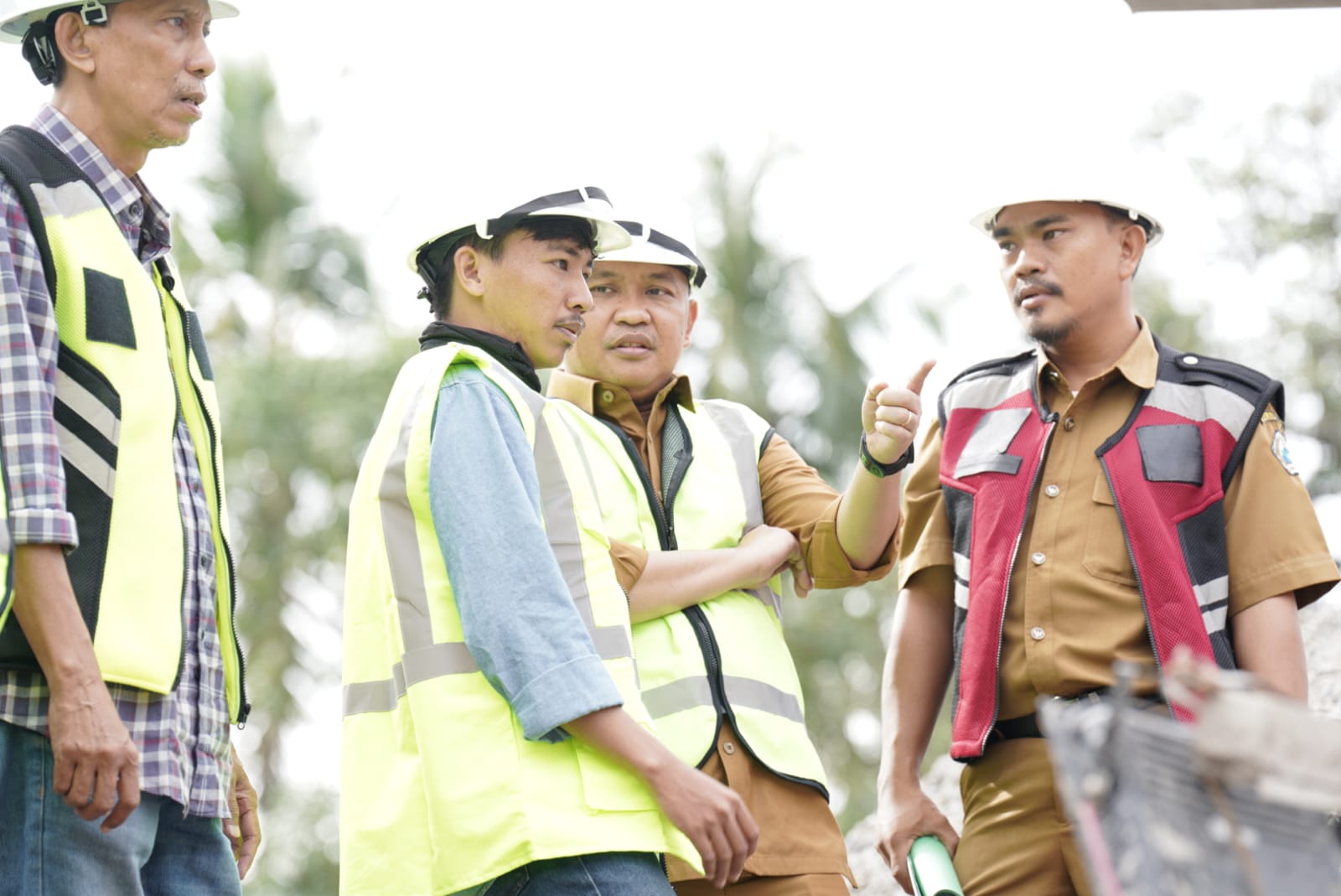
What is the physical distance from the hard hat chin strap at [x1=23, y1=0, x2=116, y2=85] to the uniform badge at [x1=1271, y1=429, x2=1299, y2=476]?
256 cm

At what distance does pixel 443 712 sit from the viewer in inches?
109

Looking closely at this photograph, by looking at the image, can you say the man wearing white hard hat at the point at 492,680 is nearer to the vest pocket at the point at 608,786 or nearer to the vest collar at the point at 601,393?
the vest pocket at the point at 608,786

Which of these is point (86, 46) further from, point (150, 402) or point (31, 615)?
point (31, 615)

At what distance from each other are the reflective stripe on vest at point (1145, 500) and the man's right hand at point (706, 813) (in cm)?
104

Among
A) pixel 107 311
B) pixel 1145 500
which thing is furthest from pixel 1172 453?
pixel 107 311

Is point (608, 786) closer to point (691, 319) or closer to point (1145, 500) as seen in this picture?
point (1145, 500)

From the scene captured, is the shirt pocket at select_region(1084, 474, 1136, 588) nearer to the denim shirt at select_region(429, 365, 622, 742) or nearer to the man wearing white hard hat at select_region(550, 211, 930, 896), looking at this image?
the man wearing white hard hat at select_region(550, 211, 930, 896)

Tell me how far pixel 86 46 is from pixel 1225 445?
8.11 ft

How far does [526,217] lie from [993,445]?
1248 millimetres

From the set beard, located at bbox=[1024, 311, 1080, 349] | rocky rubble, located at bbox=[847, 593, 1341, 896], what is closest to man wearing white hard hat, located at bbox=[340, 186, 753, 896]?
beard, located at bbox=[1024, 311, 1080, 349]

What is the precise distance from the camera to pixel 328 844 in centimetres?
1725

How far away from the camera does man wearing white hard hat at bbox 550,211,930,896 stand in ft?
11.1

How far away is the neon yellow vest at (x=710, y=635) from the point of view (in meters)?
3.39

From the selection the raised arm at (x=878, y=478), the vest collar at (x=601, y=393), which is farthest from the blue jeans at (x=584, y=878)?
the vest collar at (x=601, y=393)
